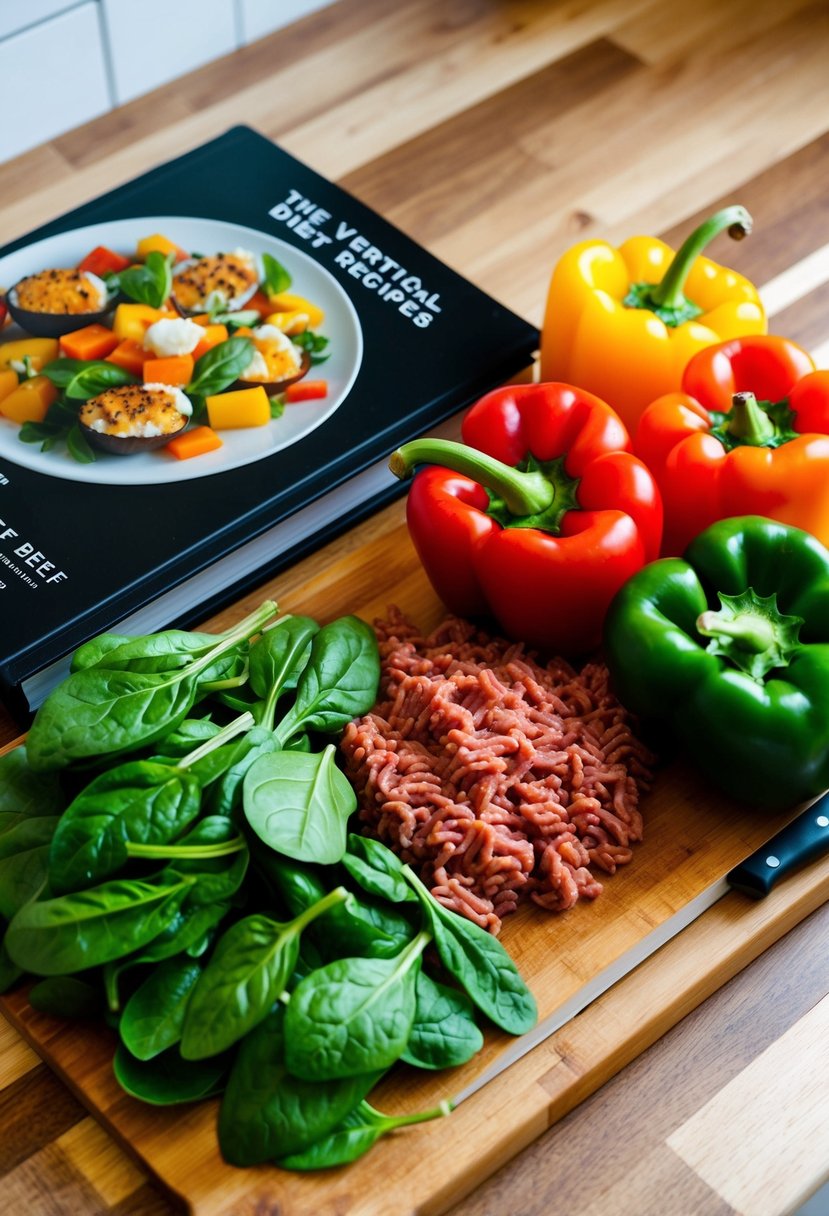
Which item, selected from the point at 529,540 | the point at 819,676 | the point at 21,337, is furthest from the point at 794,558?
the point at 21,337

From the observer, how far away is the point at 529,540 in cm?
123

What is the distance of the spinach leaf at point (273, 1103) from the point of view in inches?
38.9

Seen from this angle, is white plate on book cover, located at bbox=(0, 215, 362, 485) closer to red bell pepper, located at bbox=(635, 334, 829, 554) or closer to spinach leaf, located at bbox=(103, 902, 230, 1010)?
red bell pepper, located at bbox=(635, 334, 829, 554)

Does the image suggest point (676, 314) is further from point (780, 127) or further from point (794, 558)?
point (780, 127)

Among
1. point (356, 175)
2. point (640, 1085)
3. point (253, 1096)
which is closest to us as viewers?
point (253, 1096)

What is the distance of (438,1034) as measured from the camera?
1.04 meters

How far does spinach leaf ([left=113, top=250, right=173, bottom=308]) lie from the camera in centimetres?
148

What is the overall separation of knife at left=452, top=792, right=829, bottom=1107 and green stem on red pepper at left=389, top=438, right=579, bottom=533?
1.06 feet

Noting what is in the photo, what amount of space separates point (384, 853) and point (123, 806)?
19cm

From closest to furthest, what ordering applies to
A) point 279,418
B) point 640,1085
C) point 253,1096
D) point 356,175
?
1. point 253,1096
2. point 640,1085
3. point 279,418
4. point 356,175

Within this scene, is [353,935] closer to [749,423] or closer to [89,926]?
[89,926]

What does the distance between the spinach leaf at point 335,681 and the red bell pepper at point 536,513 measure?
113 mm

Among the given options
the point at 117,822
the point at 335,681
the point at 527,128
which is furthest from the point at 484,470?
the point at 527,128

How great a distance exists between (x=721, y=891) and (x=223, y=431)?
2.04 feet
